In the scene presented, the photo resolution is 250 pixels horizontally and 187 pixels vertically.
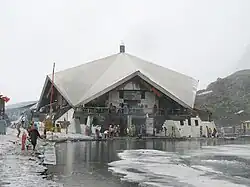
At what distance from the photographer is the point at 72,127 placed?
3962 centimetres

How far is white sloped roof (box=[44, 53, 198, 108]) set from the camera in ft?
144

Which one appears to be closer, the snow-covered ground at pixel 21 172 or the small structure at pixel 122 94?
the snow-covered ground at pixel 21 172

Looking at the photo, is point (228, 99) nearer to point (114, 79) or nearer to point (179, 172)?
point (114, 79)

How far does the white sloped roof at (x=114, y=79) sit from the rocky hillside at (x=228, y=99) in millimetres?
4757

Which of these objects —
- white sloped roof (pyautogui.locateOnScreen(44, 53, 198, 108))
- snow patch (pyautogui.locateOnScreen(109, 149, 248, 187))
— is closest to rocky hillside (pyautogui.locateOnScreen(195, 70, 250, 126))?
white sloped roof (pyautogui.locateOnScreen(44, 53, 198, 108))

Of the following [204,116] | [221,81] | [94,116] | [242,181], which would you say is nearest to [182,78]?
[204,116]

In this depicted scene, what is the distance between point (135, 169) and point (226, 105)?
53.3m

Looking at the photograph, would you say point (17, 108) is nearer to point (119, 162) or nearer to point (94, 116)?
point (94, 116)

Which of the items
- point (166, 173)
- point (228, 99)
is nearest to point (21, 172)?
point (166, 173)

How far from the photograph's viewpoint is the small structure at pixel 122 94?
1620 inches

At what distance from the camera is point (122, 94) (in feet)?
148

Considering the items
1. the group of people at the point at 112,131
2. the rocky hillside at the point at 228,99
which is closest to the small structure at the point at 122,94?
the group of people at the point at 112,131

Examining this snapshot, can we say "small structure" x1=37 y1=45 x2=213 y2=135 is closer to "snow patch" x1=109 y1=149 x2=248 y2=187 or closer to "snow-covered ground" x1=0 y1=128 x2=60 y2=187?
"snow-covered ground" x1=0 y1=128 x2=60 y2=187

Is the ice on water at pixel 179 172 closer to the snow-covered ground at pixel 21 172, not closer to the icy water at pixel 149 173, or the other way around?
the icy water at pixel 149 173
